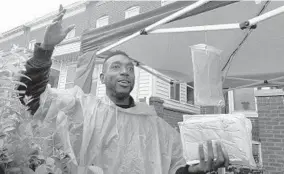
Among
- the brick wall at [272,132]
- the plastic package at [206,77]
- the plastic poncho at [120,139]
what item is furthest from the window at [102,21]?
the plastic package at [206,77]

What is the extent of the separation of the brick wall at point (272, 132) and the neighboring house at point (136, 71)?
5.51ft

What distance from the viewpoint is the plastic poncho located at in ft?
5.21

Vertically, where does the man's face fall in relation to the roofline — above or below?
below

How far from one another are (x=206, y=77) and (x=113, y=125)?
0.80 meters

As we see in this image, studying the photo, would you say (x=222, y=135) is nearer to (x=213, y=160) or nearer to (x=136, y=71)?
(x=213, y=160)

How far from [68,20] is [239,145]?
1600 centimetres

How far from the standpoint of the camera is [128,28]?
95.8 inches

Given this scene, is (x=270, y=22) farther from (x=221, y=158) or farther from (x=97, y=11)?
(x=97, y=11)

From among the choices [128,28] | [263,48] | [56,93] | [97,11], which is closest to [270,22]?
[263,48]

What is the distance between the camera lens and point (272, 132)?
5242mm

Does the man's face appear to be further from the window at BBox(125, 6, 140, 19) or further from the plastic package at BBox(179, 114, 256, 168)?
the window at BBox(125, 6, 140, 19)

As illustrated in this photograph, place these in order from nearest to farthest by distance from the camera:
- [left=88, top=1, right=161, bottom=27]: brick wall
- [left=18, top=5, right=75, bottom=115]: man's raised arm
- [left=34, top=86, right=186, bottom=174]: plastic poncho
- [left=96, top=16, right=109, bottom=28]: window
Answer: [left=18, top=5, right=75, bottom=115]: man's raised arm < [left=34, top=86, right=186, bottom=174]: plastic poncho < [left=88, top=1, right=161, bottom=27]: brick wall < [left=96, top=16, right=109, bottom=28]: window

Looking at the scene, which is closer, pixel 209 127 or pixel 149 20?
pixel 209 127

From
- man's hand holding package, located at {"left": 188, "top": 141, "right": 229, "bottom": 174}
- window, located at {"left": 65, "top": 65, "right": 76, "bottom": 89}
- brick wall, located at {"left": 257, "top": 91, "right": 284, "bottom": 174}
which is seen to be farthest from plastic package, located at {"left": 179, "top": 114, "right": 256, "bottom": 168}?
window, located at {"left": 65, "top": 65, "right": 76, "bottom": 89}
